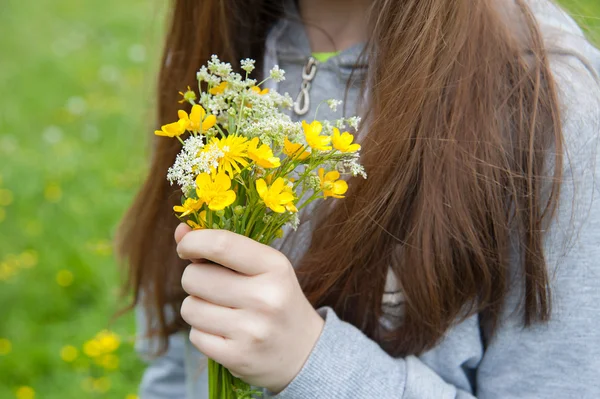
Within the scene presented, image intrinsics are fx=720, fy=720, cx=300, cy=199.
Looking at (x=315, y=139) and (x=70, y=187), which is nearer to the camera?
(x=315, y=139)

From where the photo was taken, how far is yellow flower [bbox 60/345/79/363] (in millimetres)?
2055

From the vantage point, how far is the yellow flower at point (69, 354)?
80.9 inches

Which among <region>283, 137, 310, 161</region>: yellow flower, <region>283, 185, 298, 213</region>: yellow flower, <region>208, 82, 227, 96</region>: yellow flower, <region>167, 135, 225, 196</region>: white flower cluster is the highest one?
<region>208, 82, 227, 96</region>: yellow flower

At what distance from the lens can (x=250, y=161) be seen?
731mm

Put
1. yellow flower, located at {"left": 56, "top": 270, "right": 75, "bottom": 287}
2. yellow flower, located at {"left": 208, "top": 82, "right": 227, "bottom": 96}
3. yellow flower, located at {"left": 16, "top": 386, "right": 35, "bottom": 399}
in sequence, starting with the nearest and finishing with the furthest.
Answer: yellow flower, located at {"left": 208, "top": 82, "right": 227, "bottom": 96}
yellow flower, located at {"left": 16, "top": 386, "right": 35, "bottom": 399}
yellow flower, located at {"left": 56, "top": 270, "right": 75, "bottom": 287}

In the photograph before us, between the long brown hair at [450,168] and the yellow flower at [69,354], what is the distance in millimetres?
1240

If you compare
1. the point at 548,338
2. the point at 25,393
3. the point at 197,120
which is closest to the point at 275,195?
the point at 197,120

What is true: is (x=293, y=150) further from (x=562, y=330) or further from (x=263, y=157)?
(x=562, y=330)

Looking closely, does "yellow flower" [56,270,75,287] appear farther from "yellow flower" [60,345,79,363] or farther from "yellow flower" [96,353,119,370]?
"yellow flower" [96,353,119,370]

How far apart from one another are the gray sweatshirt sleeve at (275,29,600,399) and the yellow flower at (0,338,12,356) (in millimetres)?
1458

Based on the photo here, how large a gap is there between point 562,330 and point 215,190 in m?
0.57

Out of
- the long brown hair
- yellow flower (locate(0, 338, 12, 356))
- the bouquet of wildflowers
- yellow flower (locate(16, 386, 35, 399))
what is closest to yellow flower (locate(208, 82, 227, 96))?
the bouquet of wildflowers

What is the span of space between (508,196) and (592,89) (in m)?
0.19

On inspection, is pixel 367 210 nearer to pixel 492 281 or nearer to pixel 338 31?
pixel 492 281
